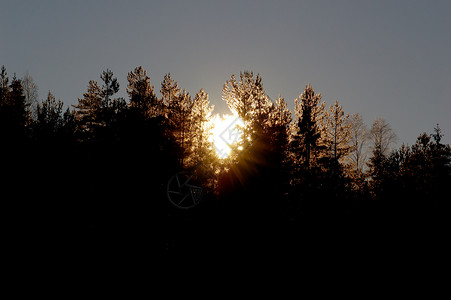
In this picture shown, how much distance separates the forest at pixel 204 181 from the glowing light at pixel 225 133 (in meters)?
0.49

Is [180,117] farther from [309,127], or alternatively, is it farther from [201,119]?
[309,127]

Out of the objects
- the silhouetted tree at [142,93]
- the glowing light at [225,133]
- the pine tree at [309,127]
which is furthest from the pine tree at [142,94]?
the pine tree at [309,127]

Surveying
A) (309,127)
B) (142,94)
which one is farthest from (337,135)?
(142,94)

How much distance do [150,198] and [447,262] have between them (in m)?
18.9

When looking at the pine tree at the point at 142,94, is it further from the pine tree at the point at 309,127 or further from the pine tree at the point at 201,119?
the pine tree at the point at 309,127

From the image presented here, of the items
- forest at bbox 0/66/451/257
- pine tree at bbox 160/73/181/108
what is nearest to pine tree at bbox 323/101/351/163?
forest at bbox 0/66/451/257

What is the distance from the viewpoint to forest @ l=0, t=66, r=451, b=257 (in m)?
17.1

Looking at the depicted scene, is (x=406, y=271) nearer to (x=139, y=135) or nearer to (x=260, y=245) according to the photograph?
(x=260, y=245)

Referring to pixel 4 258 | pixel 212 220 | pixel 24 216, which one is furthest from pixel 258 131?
pixel 24 216

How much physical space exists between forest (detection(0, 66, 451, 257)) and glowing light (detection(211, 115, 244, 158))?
1.60 ft

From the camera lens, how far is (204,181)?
23.1 m

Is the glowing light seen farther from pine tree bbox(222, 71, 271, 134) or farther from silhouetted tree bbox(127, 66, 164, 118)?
silhouetted tree bbox(127, 66, 164, 118)

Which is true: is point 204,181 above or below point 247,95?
below

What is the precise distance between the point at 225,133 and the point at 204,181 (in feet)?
13.3
